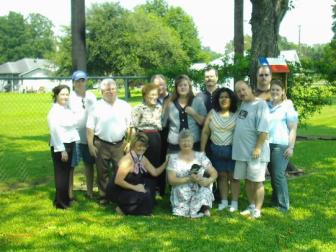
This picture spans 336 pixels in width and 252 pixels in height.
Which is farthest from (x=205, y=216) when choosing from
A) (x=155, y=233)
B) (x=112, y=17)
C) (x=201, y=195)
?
(x=112, y=17)

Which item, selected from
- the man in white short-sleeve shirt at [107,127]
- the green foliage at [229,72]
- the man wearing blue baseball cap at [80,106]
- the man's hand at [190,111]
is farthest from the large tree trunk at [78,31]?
the man's hand at [190,111]

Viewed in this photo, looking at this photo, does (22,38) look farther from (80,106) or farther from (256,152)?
(256,152)

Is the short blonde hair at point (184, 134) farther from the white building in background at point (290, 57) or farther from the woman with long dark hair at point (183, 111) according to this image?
the white building in background at point (290, 57)

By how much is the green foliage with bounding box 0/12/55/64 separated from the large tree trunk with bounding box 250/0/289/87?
10675cm

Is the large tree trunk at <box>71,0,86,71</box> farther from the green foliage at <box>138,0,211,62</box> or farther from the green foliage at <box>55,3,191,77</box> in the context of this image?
the green foliage at <box>138,0,211,62</box>

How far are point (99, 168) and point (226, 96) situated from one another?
6.65 feet

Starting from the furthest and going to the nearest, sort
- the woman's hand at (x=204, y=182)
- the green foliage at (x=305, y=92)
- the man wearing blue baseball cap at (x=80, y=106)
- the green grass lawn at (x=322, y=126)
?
1. the green grass lawn at (x=322, y=126)
2. the green foliage at (x=305, y=92)
3. the man wearing blue baseball cap at (x=80, y=106)
4. the woman's hand at (x=204, y=182)

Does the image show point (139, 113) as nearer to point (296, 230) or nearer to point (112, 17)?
point (296, 230)

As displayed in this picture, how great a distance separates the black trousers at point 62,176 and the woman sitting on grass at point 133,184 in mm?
644

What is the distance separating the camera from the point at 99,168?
6.80m

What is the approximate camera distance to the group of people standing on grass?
614cm

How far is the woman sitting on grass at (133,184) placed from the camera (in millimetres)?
6340

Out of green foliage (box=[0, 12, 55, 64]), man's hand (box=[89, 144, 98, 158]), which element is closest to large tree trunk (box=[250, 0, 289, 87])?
man's hand (box=[89, 144, 98, 158])

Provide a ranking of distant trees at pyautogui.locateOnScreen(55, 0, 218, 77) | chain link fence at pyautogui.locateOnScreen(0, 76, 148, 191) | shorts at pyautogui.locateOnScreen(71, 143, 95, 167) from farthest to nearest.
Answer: distant trees at pyautogui.locateOnScreen(55, 0, 218, 77)
chain link fence at pyautogui.locateOnScreen(0, 76, 148, 191)
shorts at pyautogui.locateOnScreen(71, 143, 95, 167)
